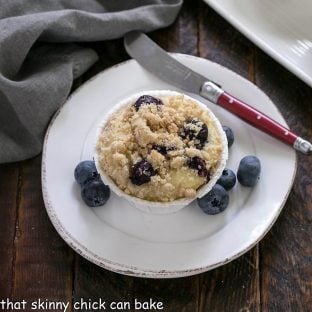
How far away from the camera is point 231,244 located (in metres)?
1.28

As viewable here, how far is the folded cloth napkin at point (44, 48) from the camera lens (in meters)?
1.45

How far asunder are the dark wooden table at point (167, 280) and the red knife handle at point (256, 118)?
0.30 ft

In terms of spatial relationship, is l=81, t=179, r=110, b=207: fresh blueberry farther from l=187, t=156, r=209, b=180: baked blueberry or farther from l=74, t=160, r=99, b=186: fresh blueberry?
l=187, t=156, r=209, b=180: baked blueberry

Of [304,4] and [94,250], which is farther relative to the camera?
[304,4]

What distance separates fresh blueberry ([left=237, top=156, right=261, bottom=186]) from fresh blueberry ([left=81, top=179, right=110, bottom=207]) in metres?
0.29

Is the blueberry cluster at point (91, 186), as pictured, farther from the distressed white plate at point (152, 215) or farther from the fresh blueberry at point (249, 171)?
the fresh blueberry at point (249, 171)

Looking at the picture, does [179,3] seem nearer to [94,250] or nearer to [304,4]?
[304,4]

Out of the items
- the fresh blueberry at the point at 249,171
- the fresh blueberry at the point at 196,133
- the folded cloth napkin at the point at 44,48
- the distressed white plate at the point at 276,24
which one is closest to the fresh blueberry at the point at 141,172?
the fresh blueberry at the point at 196,133

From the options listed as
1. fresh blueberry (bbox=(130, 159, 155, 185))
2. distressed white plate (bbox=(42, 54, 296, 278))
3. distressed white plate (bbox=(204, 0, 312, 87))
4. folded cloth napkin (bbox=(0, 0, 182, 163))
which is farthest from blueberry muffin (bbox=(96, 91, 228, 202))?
distressed white plate (bbox=(204, 0, 312, 87))

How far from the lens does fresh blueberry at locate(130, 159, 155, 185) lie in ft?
3.99

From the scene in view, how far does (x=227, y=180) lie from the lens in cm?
133

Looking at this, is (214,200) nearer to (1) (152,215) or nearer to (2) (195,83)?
(1) (152,215)

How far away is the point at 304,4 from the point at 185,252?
75 centimetres

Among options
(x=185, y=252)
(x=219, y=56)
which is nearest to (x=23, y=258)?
(x=185, y=252)
